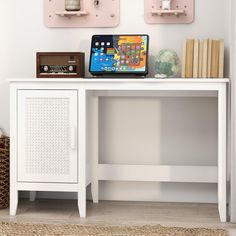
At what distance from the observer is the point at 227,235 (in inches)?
108

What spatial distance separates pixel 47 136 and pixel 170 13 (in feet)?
→ 3.21

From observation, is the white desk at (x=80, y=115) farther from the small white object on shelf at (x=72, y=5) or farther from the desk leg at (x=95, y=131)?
the small white object on shelf at (x=72, y=5)

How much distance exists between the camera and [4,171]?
3.29 metres

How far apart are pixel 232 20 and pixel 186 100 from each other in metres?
0.63

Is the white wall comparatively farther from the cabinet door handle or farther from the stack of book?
the cabinet door handle

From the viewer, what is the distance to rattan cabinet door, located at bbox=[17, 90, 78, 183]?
10.2 ft

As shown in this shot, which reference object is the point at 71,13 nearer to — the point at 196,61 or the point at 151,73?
the point at 151,73

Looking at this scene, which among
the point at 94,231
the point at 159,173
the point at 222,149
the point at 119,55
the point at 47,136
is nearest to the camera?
the point at 94,231

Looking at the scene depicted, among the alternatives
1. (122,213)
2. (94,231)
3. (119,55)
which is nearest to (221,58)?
(119,55)

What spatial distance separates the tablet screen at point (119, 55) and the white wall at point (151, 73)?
186 millimetres

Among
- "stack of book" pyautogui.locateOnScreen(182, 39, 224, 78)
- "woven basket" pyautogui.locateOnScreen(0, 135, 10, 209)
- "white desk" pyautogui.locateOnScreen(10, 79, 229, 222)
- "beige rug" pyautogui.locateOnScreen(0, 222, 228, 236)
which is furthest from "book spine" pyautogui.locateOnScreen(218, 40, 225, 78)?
"woven basket" pyautogui.locateOnScreen(0, 135, 10, 209)

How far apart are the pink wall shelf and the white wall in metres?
0.03

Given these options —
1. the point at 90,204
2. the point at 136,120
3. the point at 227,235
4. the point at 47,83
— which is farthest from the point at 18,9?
the point at 227,235

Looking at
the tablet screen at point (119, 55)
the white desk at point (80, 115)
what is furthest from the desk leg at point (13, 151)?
the tablet screen at point (119, 55)
